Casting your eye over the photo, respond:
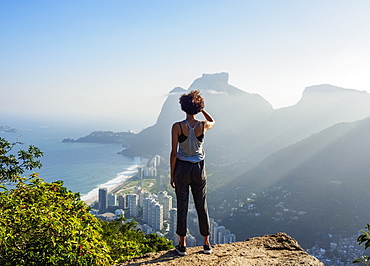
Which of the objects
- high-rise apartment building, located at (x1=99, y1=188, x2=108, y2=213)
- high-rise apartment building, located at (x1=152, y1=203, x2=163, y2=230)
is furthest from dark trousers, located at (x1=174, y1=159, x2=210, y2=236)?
high-rise apartment building, located at (x1=99, y1=188, x2=108, y2=213)

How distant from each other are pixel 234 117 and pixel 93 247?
293 ft

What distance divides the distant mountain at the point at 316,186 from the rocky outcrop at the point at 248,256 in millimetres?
21749

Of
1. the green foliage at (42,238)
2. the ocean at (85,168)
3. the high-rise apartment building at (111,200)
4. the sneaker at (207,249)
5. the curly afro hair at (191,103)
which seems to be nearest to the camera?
the green foliage at (42,238)

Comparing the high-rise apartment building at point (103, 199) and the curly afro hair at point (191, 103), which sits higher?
the curly afro hair at point (191, 103)

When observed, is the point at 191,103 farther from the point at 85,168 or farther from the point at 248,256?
the point at 85,168

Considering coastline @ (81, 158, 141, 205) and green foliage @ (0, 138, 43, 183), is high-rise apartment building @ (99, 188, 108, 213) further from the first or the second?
green foliage @ (0, 138, 43, 183)

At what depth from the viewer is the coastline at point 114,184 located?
30000mm

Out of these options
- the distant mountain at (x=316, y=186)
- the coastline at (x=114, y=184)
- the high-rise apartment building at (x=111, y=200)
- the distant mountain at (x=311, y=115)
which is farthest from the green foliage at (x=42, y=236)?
the distant mountain at (x=311, y=115)

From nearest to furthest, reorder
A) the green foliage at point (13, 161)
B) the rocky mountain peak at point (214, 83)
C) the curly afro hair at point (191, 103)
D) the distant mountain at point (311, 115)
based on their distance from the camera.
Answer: the curly afro hair at point (191, 103) < the green foliage at point (13, 161) < the distant mountain at point (311, 115) < the rocky mountain peak at point (214, 83)

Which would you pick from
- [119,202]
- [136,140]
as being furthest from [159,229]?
[136,140]

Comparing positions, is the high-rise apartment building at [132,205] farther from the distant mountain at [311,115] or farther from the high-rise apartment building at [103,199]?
the distant mountain at [311,115]

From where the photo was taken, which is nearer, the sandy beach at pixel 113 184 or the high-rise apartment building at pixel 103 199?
the high-rise apartment building at pixel 103 199

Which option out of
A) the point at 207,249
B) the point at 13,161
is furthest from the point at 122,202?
the point at 207,249

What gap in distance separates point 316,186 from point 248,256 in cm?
3321
